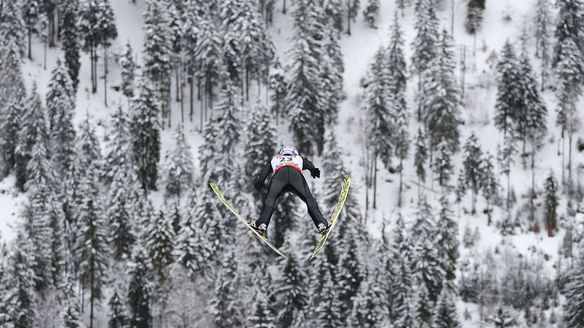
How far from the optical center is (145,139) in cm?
7156

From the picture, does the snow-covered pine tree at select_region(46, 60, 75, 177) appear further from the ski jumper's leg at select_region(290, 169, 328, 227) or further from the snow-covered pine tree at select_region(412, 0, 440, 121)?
the ski jumper's leg at select_region(290, 169, 328, 227)

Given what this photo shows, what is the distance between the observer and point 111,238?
61750 millimetres

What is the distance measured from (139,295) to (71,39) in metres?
38.7

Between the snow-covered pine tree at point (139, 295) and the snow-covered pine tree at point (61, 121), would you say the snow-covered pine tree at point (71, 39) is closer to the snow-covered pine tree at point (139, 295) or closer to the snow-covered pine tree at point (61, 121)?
the snow-covered pine tree at point (61, 121)

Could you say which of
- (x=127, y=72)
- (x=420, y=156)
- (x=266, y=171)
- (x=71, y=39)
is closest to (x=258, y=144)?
(x=420, y=156)

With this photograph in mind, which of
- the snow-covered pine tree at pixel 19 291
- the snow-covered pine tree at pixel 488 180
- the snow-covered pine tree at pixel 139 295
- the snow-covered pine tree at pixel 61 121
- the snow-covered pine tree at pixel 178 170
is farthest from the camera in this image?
the snow-covered pine tree at pixel 488 180

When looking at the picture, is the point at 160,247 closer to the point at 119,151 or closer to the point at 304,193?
the point at 119,151

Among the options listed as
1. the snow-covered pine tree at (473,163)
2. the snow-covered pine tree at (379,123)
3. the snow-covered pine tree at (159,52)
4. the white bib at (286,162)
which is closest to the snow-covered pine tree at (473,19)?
the snow-covered pine tree at (379,123)

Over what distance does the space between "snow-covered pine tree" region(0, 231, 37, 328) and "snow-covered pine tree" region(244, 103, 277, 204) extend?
64.4ft

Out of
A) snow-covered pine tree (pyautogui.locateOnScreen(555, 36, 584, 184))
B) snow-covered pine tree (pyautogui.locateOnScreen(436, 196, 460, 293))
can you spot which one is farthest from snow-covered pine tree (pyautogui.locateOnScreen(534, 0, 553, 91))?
snow-covered pine tree (pyautogui.locateOnScreen(436, 196, 460, 293))

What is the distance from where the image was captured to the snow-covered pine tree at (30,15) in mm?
88625

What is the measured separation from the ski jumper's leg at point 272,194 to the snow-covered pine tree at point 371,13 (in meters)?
86.2

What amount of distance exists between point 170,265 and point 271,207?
134ft

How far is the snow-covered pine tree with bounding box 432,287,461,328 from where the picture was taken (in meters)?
52.4
